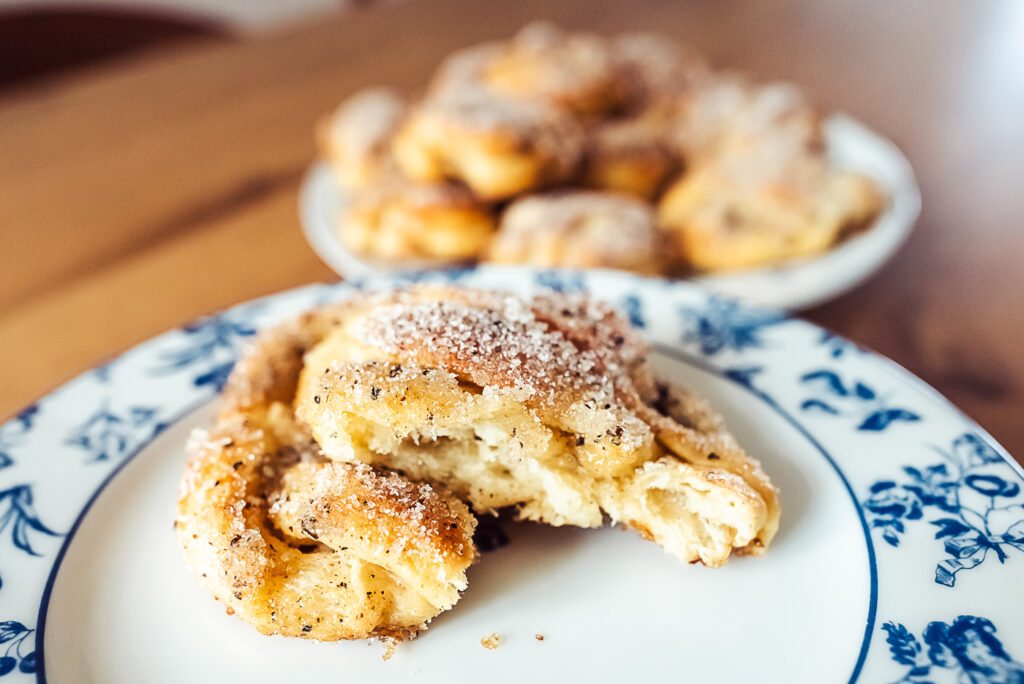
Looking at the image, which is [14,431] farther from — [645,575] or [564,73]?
[564,73]

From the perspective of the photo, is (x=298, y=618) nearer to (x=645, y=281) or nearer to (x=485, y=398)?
(x=485, y=398)

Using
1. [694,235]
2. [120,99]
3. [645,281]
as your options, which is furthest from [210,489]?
[120,99]

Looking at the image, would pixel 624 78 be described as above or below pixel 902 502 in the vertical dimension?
above

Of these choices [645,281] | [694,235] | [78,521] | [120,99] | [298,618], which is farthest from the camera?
[120,99]

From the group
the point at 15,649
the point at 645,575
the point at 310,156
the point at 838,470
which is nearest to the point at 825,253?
the point at 838,470

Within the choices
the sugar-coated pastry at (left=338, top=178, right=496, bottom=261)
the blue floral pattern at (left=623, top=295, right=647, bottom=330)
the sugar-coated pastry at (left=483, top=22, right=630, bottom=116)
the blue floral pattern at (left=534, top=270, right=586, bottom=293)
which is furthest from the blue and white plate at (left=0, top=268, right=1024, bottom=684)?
the sugar-coated pastry at (left=483, top=22, right=630, bottom=116)

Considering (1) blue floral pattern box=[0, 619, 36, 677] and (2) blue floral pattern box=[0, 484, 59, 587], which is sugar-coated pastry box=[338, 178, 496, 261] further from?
(1) blue floral pattern box=[0, 619, 36, 677]
